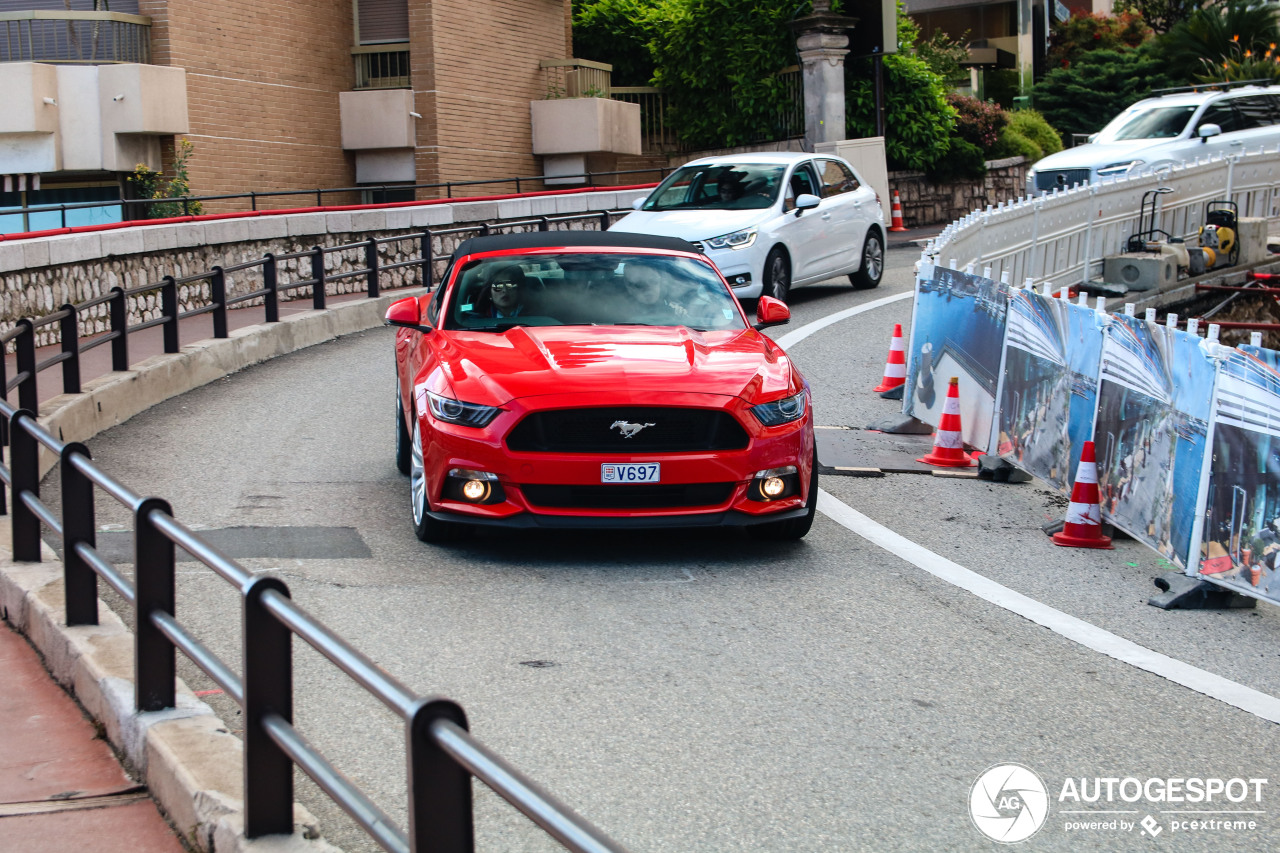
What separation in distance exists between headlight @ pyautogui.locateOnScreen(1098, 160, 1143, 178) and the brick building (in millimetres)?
13683

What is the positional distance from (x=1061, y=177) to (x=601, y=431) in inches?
763

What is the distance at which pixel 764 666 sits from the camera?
5.84 m

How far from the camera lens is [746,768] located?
4.73m

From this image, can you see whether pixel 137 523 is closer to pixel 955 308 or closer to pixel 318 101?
pixel 955 308

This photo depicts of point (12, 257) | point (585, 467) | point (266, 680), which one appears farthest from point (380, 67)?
point (266, 680)

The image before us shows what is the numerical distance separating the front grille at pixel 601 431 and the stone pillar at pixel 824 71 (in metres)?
24.5

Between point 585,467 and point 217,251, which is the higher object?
point 217,251

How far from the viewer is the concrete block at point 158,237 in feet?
56.2

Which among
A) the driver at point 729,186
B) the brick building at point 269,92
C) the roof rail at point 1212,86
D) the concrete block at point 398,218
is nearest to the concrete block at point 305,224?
the concrete block at point 398,218

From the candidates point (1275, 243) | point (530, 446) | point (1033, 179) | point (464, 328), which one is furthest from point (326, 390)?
point (1275, 243)

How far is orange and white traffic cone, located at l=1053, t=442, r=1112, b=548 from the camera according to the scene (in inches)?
320

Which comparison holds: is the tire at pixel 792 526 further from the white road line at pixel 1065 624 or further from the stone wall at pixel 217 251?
the stone wall at pixel 217 251

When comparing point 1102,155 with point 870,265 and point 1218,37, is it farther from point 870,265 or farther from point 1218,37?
point 1218,37

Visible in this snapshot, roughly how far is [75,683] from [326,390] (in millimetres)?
8439
